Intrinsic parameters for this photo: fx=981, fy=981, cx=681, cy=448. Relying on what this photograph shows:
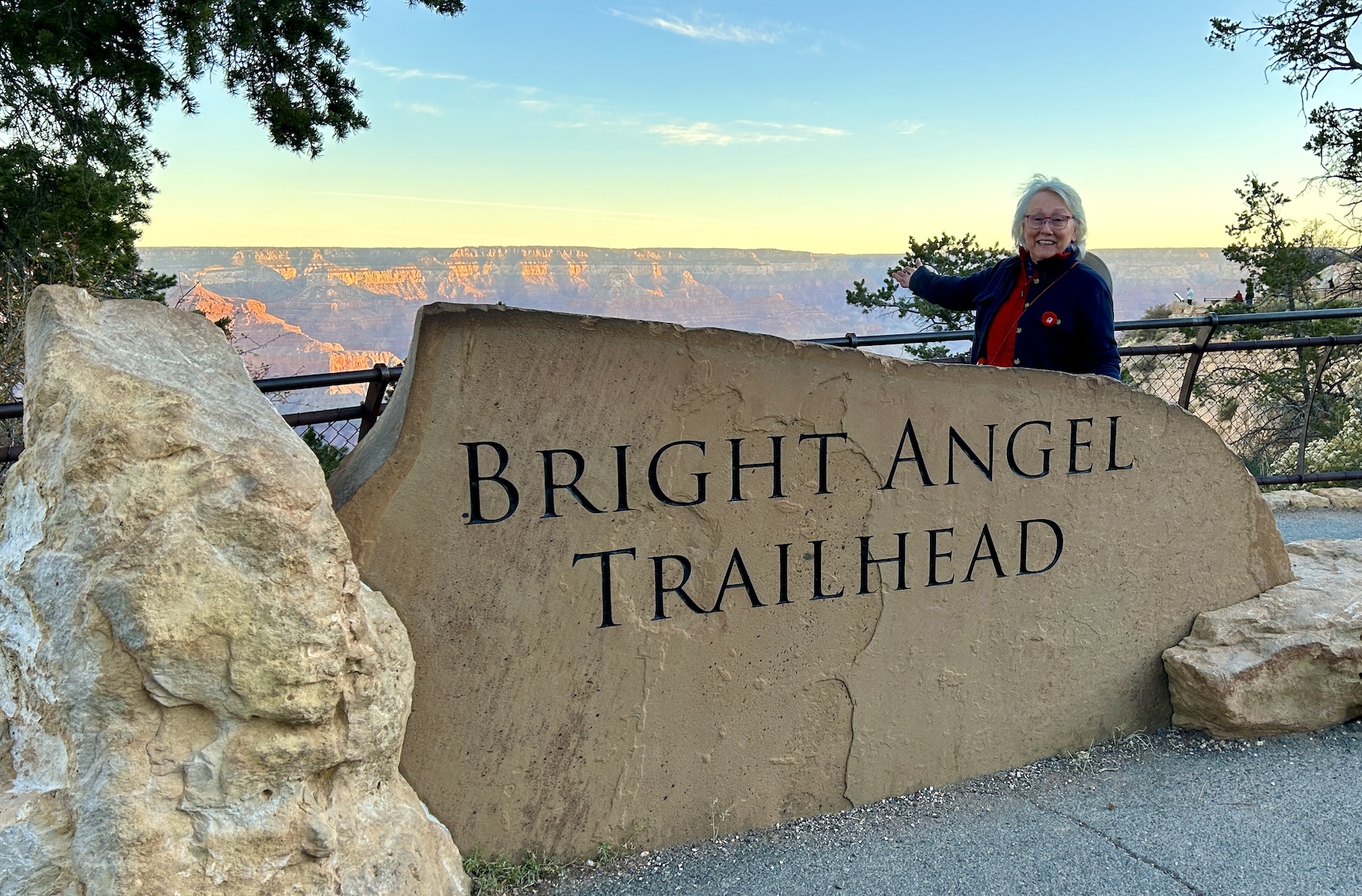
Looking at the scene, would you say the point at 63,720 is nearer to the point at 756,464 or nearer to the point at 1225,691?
the point at 756,464

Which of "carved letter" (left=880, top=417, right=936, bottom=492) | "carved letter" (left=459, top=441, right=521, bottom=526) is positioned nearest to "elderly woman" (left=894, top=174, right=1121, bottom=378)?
"carved letter" (left=880, top=417, right=936, bottom=492)

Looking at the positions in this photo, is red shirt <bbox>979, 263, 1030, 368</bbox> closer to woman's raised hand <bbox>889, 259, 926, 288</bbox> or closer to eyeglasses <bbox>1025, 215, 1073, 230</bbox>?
eyeglasses <bbox>1025, 215, 1073, 230</bbox>

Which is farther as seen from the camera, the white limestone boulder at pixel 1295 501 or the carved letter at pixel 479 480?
the white limestone boulder at pixel 1295 501

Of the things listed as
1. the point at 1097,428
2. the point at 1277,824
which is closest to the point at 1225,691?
the point at 1277,824

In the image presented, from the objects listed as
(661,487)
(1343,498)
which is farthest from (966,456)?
(1343,498)

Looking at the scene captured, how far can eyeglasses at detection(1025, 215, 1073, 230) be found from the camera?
304cm

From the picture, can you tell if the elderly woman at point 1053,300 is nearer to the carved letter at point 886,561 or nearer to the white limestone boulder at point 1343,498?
the carved letter at point 886,561

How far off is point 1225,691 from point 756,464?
5.63 feet

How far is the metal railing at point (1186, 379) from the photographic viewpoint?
148 inches

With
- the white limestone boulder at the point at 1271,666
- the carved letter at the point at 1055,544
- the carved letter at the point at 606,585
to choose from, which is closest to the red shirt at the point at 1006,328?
the carved letter at the point at 1055,544

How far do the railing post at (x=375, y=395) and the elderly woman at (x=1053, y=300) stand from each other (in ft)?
7.40

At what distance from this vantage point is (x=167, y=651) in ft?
5.58

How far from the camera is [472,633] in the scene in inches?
96.0

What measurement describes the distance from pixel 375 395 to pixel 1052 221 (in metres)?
2.54
